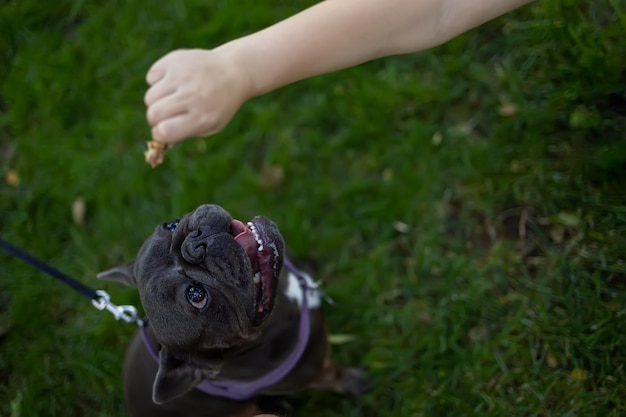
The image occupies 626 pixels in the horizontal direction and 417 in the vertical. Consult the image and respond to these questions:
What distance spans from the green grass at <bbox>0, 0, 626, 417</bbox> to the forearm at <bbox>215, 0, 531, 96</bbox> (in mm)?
932

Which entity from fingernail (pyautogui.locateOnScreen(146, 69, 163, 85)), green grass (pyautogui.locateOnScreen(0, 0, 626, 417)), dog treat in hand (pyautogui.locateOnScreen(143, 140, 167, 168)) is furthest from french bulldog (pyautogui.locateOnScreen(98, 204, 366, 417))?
green grass (pyautogui.locateOnScreen(0, 0, 626, 417))

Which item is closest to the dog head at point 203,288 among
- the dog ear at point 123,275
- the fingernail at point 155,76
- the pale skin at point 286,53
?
the dog ear at point 123,275

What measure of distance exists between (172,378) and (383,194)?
170cm

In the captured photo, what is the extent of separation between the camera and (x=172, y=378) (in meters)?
2.30

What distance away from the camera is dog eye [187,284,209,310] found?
2.19m

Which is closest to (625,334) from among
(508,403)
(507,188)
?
(508,403)

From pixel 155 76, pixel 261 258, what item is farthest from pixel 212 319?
pixel 155 76

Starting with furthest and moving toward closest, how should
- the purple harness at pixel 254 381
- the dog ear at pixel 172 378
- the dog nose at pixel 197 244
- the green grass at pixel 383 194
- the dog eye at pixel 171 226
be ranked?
the green grass at pixel 383 194 < the purple harness at pixel 254 381 < the dog eye at pixel 171 226 < the dog ear at pixel 172 378 < the dog nose at pixel 197 244

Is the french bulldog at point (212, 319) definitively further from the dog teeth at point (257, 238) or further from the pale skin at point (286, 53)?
the pale skin at point (286, 53)

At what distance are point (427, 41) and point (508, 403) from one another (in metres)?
1.83

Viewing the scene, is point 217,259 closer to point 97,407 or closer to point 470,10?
point 470,10

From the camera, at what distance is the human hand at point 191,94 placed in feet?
7.50

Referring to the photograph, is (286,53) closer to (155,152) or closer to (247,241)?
(155,152)

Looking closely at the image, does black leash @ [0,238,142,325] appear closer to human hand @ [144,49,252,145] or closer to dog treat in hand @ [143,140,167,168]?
dog treat in hand @ [143,140,167,168]
